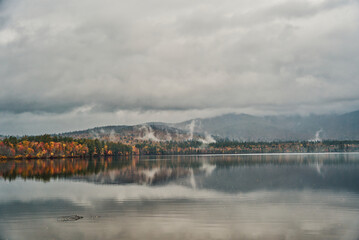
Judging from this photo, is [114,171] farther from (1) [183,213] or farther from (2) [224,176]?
(1) [183,213]

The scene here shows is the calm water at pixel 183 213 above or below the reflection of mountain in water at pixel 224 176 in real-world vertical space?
above

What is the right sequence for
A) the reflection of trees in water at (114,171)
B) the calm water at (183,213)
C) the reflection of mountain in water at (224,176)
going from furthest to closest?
1. the reflection of trees in water at (114,171)
2. the reflection of mountain in water at (224,176)
3. the calm water at (183,213)

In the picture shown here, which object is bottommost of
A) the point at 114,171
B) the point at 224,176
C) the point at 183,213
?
the point at 114,171

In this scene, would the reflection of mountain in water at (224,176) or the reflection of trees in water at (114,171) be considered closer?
the reflection of mountain in water at (224,176)

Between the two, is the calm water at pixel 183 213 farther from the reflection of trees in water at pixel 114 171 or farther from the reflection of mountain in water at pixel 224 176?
the reflection of trees in water at pixel 114 171

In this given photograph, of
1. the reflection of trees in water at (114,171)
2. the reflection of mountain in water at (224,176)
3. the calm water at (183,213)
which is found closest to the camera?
the calm water at (183,213)

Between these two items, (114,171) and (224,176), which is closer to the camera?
(224,176)

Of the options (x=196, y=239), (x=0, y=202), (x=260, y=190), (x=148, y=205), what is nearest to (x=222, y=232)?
(x=196, y=239)

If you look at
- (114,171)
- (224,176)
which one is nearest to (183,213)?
(224,176)

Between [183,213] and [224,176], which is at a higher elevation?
[183,213]

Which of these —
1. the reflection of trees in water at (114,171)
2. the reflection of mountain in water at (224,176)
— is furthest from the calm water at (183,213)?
the reflection of trees in water at (114,171)

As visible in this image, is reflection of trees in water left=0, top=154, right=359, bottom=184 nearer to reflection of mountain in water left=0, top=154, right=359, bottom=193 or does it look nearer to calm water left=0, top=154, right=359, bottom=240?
reflection of mountain in water left=0, top=154, right=359, bottom=193

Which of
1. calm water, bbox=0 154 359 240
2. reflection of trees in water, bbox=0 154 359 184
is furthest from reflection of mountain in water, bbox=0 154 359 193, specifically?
calm water, bbox=0 154 359 240

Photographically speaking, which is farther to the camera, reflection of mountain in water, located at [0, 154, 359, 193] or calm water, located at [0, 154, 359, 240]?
reflection of mountain in water, located at [0, 154, 359, 193]
